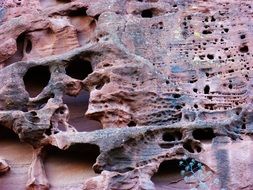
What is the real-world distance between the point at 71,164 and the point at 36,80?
1083mm

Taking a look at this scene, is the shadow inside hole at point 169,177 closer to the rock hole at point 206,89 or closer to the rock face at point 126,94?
the rock face at point 126,94

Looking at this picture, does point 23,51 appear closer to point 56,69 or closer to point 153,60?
point 56,69

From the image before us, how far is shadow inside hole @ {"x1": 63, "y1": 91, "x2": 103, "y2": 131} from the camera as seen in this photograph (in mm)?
6727

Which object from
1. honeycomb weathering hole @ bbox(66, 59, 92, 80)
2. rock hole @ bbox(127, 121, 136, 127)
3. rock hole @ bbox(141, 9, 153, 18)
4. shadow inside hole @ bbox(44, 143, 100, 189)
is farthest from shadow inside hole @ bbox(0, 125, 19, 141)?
rock hole @ bbox(141, 9, 153, 18)

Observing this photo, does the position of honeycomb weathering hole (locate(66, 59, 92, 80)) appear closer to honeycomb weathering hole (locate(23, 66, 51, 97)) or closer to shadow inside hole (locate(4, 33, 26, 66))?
honeycomb weathering hole (locate(23, 66, 51, 97))

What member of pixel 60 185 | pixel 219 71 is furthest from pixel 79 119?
pixel 219 71

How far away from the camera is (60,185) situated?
623 cm

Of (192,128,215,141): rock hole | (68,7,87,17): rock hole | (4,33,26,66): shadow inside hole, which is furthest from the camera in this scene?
(68,7,87,17): rock hole

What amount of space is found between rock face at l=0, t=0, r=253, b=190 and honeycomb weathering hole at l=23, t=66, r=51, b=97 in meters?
0.01

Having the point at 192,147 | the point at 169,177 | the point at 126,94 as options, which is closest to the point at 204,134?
the point at 192,147

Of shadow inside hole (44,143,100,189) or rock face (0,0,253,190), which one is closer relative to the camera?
rock face (0,0,253,190)

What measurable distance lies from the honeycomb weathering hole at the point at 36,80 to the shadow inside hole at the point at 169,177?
161 cm

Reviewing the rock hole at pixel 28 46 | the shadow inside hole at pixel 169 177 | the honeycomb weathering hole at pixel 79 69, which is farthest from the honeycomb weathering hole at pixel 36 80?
the shadow inside hole at pixel 169 177

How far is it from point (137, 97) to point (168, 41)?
872 millimetres
